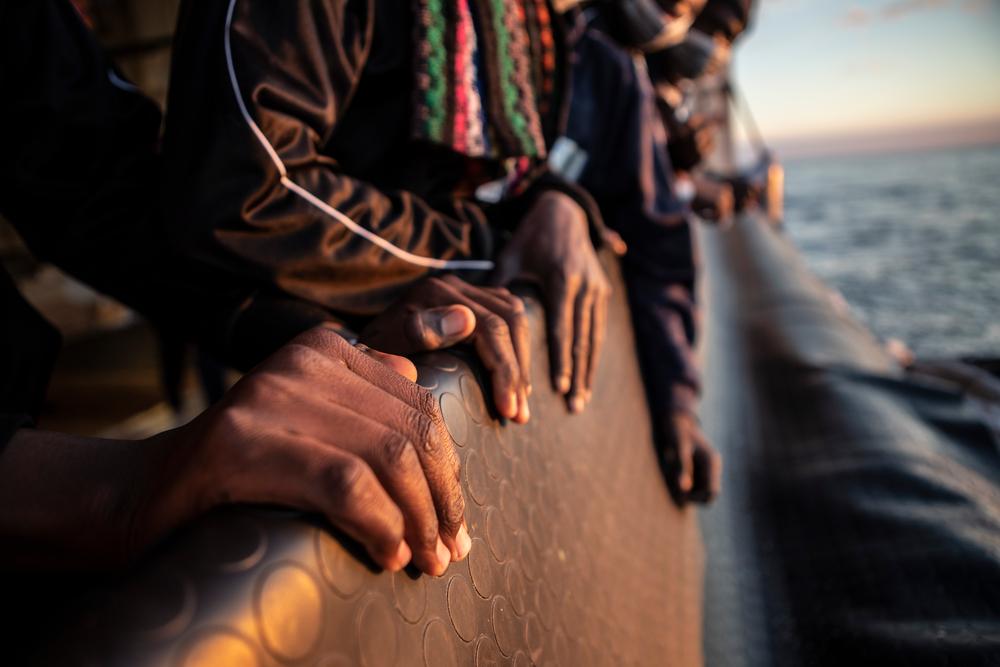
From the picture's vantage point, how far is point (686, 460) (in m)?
1.34

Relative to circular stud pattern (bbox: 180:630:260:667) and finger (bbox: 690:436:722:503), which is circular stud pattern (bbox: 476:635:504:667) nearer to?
circular stud pattern (bbox: 180:630:260:667)

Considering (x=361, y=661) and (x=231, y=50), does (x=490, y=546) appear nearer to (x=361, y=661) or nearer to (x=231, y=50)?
(x=361, y=661)

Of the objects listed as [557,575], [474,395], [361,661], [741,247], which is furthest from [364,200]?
[741,247]

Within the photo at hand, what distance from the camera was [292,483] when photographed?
330 mm

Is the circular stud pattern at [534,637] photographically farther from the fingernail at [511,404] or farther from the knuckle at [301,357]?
the knuckle at [301,357]

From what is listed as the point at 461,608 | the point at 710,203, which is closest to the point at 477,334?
the point at 461,608

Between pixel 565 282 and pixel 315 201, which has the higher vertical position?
pixel 315 201

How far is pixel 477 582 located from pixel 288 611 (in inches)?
7.8

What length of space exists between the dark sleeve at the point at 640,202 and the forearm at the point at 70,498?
3.74 ft

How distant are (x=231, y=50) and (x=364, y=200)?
22 centimetres

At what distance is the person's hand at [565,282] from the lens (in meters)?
0.81

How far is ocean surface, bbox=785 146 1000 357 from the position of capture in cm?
549

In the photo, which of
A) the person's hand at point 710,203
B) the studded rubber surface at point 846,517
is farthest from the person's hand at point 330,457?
the person's hand at point 710,203

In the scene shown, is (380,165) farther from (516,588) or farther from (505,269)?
(516,588)
